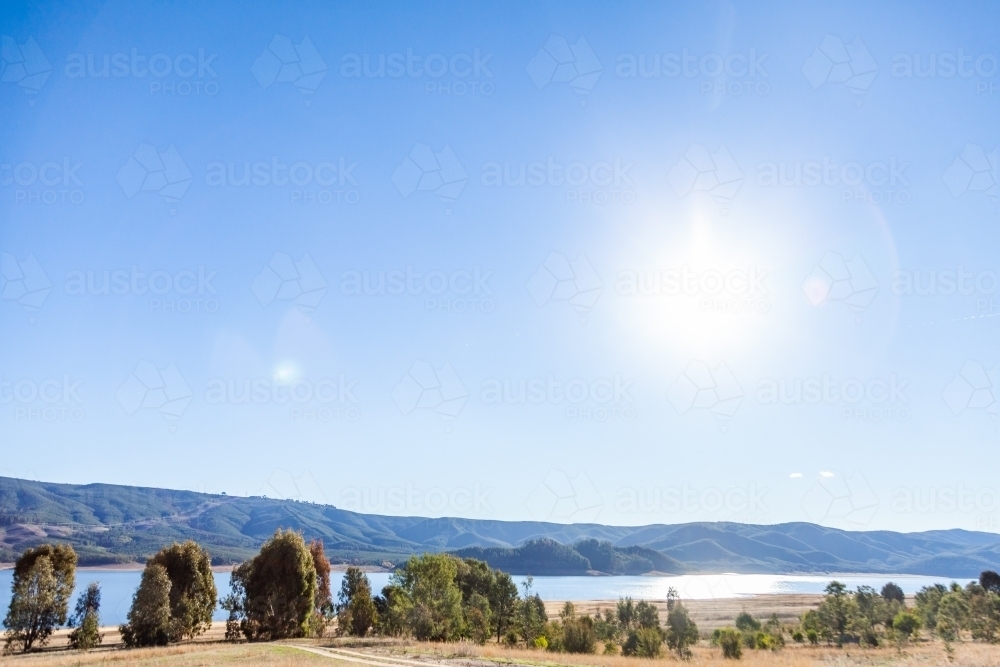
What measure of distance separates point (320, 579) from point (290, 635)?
2388cm

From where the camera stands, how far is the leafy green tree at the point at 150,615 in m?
53.8

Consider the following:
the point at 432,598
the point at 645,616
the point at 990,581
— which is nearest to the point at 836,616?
the point at 645,616

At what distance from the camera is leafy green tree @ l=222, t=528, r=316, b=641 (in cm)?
5906

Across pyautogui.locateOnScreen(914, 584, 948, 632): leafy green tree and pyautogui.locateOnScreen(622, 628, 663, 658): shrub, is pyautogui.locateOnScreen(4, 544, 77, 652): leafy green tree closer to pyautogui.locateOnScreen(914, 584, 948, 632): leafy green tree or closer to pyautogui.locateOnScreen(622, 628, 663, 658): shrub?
pyautogui.locateOnScreen(622, 628, 663, 658): shrub

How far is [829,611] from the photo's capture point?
Result: 3428 inches

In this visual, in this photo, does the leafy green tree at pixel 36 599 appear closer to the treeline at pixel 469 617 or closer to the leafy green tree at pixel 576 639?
the treeline at pixel 469 617

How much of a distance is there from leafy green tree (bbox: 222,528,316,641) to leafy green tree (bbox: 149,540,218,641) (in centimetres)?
220

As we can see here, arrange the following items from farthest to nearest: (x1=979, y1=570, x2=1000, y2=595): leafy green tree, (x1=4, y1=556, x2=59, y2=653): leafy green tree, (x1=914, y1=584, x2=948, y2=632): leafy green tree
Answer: (x1=979, y1=570, x2=1000, y2=595): leafy green tree < (x1=914, y1=584, x2=948, y2=632): leafy green tree < (x1=4, y1=556, x2=59, y2=653): leafy green tree

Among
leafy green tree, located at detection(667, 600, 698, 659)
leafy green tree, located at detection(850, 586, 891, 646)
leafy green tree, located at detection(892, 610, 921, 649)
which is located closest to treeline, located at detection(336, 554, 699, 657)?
leafy green tree, located at detection(667, 600, 698, 659)

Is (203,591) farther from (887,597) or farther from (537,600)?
(887,597)

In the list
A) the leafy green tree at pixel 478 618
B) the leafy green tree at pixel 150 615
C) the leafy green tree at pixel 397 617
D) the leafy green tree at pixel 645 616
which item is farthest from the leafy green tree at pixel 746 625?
the leafy green tree at pixel 150 615

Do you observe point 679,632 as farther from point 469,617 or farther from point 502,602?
point 469,617

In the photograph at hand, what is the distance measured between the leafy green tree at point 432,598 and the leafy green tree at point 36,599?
104ft

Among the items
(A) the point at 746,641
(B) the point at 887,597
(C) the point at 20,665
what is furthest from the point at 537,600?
(B) the point at 887,597
